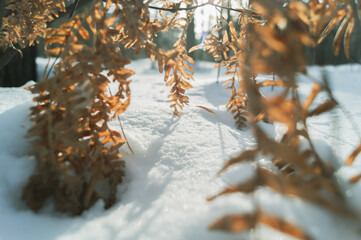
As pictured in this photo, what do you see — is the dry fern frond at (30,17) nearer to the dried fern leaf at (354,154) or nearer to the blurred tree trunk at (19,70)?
the dried fern leaf at (354,154)

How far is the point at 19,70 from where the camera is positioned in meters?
4.82

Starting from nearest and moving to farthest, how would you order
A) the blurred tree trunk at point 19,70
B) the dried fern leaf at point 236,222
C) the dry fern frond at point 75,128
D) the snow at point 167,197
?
the dried fern leaf at point 236,222, the snow at point 167,197, the dry fern frond at point 75,128, the blurred tree trunk at point 19,70

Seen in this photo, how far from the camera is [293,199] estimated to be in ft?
1.77

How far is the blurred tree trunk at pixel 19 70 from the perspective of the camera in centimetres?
457

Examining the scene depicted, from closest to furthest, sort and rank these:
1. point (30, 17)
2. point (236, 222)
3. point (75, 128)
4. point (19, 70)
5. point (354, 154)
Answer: point (236, 222)
point (354, 154)
point (75, 128)
point (30, 17)
point (19, 70)

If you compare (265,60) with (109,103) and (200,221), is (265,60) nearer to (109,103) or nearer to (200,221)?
(200,221)

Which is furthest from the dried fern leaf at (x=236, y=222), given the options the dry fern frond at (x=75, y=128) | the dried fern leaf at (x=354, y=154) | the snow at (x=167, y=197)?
the dry fern frond at (x=75, y=128)

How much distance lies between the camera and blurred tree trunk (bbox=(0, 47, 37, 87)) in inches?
180

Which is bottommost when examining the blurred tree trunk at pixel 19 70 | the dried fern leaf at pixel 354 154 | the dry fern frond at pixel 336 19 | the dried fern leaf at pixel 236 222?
the blurred tree trunk at pixel 19 70

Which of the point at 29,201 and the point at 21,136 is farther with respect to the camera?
the point at 21,136

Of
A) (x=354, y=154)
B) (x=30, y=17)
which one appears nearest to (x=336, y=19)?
(x=354, y=154)

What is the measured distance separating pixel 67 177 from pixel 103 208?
14cm

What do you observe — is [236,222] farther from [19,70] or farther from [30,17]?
[19,70]

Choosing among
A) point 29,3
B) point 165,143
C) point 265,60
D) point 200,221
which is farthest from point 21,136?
point 29,3
